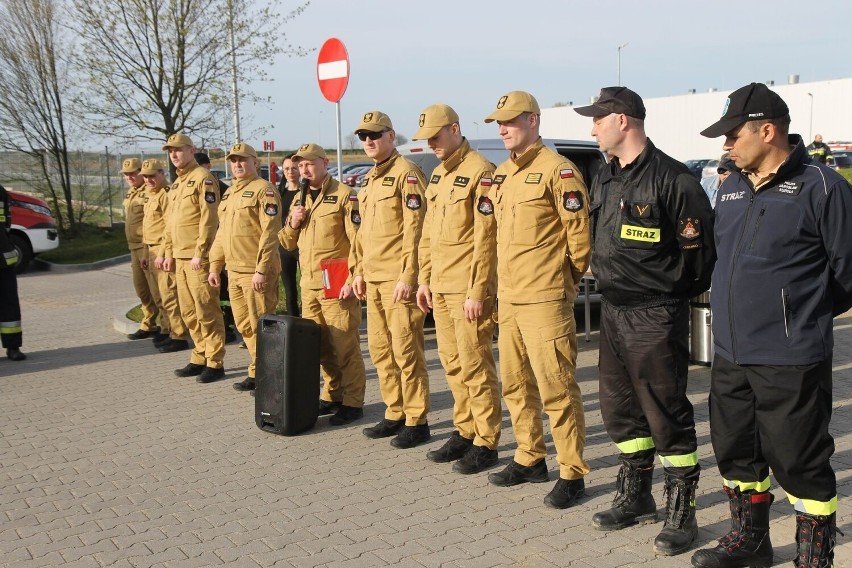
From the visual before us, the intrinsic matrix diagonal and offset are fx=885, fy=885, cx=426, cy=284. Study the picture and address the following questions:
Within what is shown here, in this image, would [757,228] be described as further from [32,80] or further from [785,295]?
[32,80]

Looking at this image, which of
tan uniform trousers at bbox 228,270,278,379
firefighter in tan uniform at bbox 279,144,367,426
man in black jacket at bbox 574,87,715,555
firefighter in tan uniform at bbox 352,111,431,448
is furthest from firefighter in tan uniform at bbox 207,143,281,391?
man in black jacket at bbox 574,87,715,555

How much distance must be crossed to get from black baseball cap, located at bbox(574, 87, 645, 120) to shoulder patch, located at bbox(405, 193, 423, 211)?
1.82m

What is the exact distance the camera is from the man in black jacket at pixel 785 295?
12.0ft

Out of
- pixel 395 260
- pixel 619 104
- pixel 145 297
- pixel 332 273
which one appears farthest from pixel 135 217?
pixel 619 104

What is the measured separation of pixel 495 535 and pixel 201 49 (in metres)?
13.8

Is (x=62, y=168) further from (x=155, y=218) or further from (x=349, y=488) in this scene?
(x=349, y=488)

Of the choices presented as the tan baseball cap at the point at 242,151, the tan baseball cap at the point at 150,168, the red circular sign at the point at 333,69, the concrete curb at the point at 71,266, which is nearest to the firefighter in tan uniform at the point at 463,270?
the tan baseball cap at the point at 242,151

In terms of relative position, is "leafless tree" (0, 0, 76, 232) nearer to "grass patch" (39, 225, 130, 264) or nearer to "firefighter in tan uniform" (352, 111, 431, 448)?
"grass patch" (39, 225, 130, 264)

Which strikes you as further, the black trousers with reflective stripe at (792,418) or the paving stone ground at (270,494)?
the paving stone ground at (270,494)

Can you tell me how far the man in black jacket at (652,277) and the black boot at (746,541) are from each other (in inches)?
9.6

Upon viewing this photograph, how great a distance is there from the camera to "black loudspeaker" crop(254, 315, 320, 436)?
6.57m

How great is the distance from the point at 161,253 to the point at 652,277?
674 centimetres

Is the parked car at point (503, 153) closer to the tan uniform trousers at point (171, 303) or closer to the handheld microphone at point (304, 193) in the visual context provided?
the handheld microphone at point (304, 193)

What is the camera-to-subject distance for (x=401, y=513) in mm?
5000
